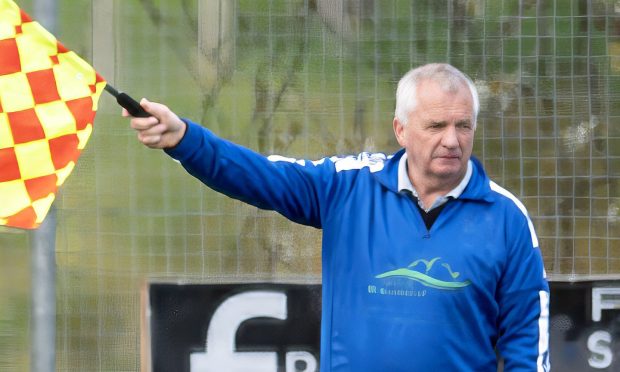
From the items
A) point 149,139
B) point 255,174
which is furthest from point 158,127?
point 255,174

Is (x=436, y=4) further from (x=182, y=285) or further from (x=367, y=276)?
(x=367, y=276)

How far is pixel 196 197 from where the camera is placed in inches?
263

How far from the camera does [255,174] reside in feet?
13.3

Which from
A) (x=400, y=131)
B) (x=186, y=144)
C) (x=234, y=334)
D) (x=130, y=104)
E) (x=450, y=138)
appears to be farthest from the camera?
(x=234, y=334)

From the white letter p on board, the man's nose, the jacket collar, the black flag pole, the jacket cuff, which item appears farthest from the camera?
the white letter p on board

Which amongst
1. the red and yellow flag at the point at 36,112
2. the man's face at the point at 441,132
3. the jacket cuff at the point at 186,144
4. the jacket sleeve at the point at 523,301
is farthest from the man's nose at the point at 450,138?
the red and yellow flag at the point at 36,112

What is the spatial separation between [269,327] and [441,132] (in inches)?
112

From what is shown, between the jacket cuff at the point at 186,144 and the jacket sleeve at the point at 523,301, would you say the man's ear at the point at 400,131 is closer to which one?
the jacket sleeve at the point at 523,301

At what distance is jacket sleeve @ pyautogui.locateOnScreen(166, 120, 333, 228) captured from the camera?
3916mm

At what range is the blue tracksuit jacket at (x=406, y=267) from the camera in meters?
3.93

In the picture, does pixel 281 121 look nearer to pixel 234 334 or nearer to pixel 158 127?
pixel 234 334

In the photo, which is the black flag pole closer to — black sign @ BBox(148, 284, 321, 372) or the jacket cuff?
the jacket cuff

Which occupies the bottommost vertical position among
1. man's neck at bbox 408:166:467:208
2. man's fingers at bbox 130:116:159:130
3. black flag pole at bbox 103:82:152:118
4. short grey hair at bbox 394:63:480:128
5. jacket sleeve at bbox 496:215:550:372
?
jacket sleeve at bbox 496:215:550:372

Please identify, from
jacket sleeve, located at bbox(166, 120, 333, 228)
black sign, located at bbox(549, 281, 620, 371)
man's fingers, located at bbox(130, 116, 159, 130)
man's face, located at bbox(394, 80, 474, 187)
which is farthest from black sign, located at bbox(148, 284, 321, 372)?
man's fingers, located at bbox(130, 116, 159, 130)
